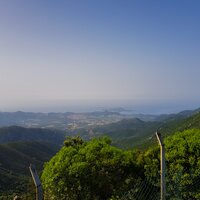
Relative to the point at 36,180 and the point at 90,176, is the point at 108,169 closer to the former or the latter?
the point at 90,176

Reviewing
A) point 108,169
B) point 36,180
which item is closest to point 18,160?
point 108,169

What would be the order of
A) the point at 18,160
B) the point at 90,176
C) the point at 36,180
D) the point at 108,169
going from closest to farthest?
the point at 36,180
the point at 90,176
the point at 108,169
the point at 18,160

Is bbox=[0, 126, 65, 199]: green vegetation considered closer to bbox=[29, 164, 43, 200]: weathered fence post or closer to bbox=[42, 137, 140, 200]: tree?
bbox=[42, 137, 140, 200]: tree

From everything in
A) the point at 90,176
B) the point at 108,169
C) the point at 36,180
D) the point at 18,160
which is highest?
the point at 36,180

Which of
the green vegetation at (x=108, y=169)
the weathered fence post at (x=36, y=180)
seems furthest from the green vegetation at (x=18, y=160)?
the weathered fence post at (x=36, y=180)

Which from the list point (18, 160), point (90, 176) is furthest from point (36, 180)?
point (18, 160)

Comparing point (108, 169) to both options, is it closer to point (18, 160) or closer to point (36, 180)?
point (36, 180)

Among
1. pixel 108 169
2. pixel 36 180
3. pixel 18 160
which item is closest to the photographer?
pixel 36 180

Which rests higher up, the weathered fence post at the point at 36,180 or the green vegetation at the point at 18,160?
the weathered fence post at the point at 36,180

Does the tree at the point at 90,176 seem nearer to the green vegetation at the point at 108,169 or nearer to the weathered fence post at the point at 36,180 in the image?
the green vegetation at the point at 108,169

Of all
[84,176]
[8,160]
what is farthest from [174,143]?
[8,160]

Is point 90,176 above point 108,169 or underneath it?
underneath

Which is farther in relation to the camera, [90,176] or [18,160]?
[18,160]

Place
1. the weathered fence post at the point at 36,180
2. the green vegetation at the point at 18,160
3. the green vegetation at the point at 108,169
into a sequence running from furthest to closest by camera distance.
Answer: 1. the green vegetation at the point at 18,160
2. the green vegetation at the point at 108,169
3. the weathered fence post at the point at 36,180
